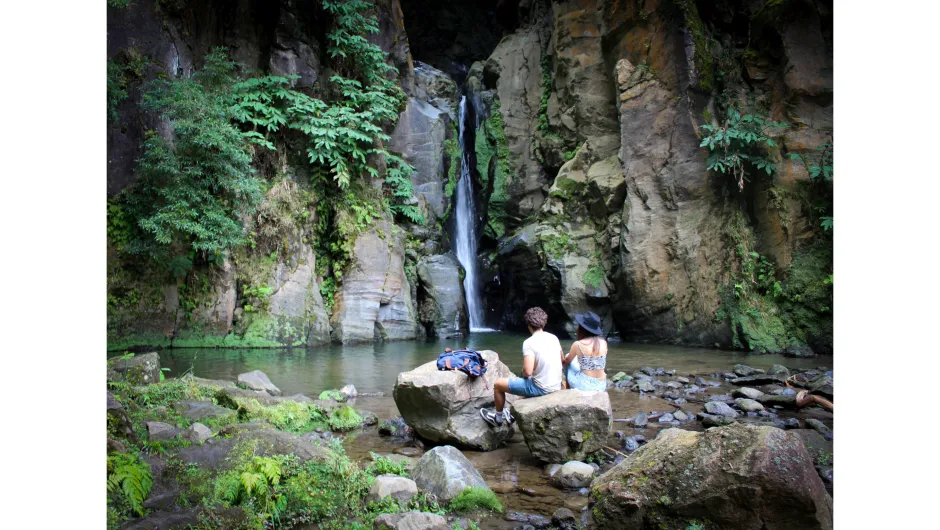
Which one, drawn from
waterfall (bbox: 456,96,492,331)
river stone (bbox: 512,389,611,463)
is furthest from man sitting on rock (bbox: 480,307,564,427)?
waterfall (bbox: 456,96,492,331)

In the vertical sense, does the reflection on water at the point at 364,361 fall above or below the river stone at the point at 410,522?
below

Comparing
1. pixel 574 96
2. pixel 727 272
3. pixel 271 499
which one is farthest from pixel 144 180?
pixel 727 272

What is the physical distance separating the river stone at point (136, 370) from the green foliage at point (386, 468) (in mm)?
3441

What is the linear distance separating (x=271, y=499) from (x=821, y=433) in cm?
486

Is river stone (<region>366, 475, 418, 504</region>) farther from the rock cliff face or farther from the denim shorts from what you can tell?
the rock cliff face

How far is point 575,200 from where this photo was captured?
55.8 feet

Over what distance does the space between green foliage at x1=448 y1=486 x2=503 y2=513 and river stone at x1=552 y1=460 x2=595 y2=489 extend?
0.71m

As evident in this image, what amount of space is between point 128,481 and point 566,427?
119 inches

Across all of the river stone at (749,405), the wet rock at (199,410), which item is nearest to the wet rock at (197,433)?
the wet rock at (199,410)

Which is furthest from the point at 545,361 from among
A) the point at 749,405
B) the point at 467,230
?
the point at 467,230

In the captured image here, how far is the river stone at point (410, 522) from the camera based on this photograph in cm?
295

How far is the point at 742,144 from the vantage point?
41.5 feet

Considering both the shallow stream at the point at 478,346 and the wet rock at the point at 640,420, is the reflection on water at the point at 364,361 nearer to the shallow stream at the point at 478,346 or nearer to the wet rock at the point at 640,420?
the shallow stream at the point at 478,346

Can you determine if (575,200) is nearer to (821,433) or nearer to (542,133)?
(542,133)
